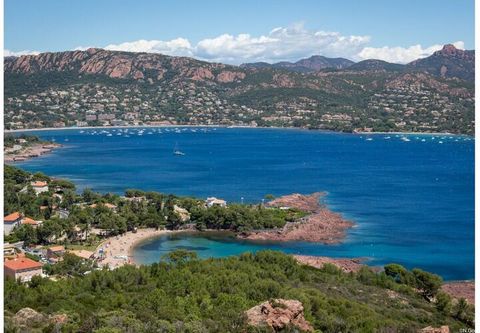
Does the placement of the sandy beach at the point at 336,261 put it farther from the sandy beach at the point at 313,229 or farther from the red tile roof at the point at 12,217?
the red tile roof at the point at 12,217

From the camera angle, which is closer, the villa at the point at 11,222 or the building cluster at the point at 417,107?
the villa at the point at 11,222

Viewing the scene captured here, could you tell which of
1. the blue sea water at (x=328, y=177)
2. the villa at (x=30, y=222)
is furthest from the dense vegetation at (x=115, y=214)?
the blue sea water at (x=328, y=177)

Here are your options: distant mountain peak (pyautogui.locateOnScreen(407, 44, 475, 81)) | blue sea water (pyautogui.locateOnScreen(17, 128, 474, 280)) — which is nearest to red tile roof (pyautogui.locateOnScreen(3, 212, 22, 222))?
blue sea water (pyautogui.locateOnScreen(17, 128, 474, 280))

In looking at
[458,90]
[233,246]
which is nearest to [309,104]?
[458,90]

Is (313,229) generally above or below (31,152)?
below

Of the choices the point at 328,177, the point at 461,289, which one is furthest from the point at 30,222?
the point at 328,177

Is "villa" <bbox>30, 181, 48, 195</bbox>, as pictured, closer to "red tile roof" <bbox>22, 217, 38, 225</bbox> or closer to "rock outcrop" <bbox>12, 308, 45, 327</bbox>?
"red tile roof" <bbox>22, 217, 38, 225</bbox>

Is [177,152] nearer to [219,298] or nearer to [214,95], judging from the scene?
[219,298]
